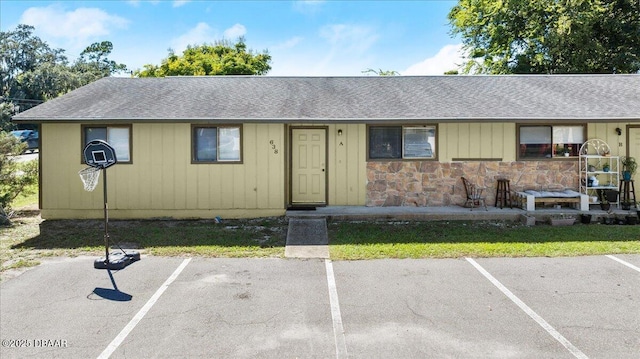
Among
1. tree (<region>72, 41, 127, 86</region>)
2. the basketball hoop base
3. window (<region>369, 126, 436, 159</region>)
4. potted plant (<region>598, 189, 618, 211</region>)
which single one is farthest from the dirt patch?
tree (<region>72, 41, 127, 86</region>)

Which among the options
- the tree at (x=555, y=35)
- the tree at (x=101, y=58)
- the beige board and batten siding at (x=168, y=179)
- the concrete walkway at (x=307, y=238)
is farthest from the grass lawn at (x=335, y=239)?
the tree at (x=101, y=58)

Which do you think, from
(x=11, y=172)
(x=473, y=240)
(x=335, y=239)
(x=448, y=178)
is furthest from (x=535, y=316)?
(x=11, y=172)

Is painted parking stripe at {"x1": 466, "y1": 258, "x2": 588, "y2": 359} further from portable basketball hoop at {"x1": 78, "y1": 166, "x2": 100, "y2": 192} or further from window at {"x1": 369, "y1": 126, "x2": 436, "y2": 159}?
portable basketball hoop at {"x1": 78, "y1": 166, "x2": 100, "y2": 192}

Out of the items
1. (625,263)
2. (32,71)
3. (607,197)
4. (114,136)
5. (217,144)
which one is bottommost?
(625,263)

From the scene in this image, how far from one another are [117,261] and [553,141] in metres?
10.4

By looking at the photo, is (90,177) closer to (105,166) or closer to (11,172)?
(105,166)

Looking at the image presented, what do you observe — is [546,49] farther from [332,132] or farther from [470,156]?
[332,132]

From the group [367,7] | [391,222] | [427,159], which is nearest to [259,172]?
[391,222]

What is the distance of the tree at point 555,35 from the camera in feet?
66.5

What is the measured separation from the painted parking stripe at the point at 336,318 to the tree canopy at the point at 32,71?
37.7 metres

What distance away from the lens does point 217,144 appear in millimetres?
10148

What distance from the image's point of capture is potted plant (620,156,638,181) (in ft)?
33.6

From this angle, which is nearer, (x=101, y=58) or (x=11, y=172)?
(x=11, y=172)

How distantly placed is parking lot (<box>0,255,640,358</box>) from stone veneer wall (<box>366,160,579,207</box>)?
3.96 m
